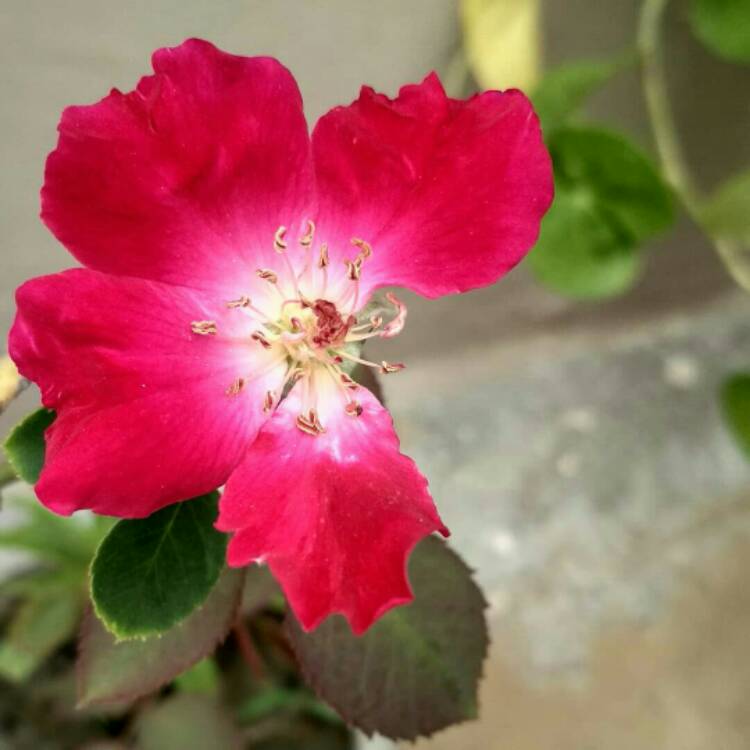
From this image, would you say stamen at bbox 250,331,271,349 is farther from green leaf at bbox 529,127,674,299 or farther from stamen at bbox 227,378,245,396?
green leaf at bbox 529,127,674,299

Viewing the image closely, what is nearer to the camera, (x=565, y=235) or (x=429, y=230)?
(x=429, y=230)

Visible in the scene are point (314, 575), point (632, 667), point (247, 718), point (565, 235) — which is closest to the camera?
point (314, 575)

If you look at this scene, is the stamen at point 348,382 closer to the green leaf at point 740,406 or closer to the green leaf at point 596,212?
the green leaf at point 596,212

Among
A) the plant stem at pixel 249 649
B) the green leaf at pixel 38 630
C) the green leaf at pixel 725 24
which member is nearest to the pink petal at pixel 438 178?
the plant stem at pixel 249 649

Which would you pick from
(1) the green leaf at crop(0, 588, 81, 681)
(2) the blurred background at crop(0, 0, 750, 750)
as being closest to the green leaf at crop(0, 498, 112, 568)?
(1) the green leaf at crop(0, 588, 81, 681)

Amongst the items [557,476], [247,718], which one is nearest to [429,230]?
[247,718]

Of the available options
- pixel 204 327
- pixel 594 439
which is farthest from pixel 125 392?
pixel 594 439

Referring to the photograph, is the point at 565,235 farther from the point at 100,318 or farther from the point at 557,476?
the point at 100,318
